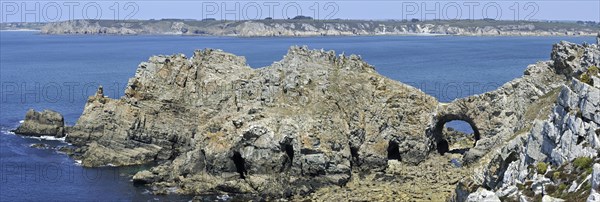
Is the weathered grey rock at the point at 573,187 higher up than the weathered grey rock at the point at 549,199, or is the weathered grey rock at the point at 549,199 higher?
the weathered grey rock at the point at 573,187

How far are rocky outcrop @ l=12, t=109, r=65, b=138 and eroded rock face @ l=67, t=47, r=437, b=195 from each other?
286 inches

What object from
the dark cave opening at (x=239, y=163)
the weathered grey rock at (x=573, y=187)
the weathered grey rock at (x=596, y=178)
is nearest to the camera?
the weathered grey rock at (x=596, y=178)

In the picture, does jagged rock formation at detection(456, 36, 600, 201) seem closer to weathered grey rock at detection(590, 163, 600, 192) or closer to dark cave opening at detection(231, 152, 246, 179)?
weathered grey rock at detection(590, 163, 600, 192)

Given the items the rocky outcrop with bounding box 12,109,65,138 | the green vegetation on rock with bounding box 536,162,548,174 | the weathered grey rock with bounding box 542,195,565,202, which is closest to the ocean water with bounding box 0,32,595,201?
the rocky outcrop with bounding box 12,109,65,138

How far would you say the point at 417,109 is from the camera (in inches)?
A: 2785

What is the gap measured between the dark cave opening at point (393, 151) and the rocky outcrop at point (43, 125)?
1670 inches

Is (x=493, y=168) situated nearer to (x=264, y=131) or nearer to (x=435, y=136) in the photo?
(x=264, y=131)

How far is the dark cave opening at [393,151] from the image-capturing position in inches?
2783

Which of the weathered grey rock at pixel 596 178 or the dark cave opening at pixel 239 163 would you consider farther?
the dark cave opening at pixel 239 163

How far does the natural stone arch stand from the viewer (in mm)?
70250

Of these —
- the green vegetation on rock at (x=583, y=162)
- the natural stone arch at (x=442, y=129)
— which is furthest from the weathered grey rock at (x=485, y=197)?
the natural stone arch at (x=442, y=129)

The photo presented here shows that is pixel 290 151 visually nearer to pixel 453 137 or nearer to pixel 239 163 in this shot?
pixel 239 163

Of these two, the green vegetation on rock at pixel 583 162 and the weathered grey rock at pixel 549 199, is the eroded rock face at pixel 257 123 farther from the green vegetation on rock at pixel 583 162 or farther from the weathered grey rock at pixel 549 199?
the weathered grey rock at pixel 549 199

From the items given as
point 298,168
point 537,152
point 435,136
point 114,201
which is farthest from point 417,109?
point 537,152
